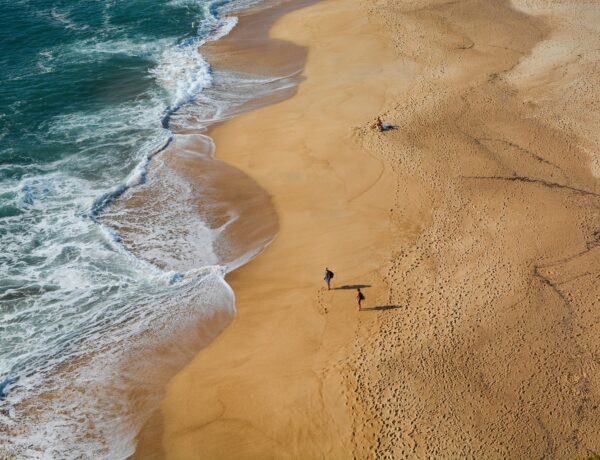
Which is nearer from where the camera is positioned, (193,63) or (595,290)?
(595,290)

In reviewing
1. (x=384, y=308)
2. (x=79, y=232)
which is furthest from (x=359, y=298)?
(x=79, y=232)

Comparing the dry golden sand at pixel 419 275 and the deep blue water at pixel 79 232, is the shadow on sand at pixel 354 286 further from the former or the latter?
the deep blue water at pixel 79 232

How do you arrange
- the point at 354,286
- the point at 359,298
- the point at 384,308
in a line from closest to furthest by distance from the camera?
1. the point at 359,298
2. the point at 384,308
3. the point at 354,286

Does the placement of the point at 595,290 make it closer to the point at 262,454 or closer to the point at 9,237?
the point at 262,454

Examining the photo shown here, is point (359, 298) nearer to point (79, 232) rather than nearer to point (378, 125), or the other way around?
point (378, 125)

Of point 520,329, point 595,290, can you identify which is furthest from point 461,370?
point 595,290

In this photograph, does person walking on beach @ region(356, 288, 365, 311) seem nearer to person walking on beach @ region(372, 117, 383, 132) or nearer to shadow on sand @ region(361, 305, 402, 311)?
shadow on sand @ region(361, 305, 402, 311)
